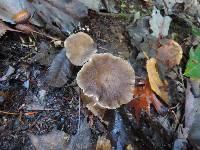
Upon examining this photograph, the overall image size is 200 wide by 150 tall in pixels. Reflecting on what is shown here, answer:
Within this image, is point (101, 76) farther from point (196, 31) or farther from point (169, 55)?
point (196, 31)

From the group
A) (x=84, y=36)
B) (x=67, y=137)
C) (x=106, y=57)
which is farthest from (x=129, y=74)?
(x=67, y=137)

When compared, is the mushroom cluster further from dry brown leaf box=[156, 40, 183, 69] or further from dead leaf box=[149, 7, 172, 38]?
dead leaf box=[149, 7, 172, 38]

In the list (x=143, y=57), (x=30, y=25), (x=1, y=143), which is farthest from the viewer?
(x=143, y=57)

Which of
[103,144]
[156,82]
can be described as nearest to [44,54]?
[103,144]

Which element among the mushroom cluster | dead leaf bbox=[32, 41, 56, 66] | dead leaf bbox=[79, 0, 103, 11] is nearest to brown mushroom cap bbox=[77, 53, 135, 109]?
the mushroom cluster

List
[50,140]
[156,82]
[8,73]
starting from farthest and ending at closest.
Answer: [156,82] → [8,73] → [50,140]

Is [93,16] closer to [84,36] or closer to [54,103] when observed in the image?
[84,36]
